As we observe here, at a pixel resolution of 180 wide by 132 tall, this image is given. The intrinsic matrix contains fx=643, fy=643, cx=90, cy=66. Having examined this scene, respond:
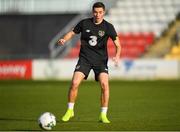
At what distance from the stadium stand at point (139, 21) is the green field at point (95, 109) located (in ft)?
42.3

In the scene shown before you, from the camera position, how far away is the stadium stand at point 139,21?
36688mm

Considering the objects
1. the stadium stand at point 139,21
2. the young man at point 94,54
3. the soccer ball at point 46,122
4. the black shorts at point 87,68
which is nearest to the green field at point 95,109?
the soccer ball at point 46,122

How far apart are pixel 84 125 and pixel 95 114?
92.7 inches

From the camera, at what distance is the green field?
11818 millimetres

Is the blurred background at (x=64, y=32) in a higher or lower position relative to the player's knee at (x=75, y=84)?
lower

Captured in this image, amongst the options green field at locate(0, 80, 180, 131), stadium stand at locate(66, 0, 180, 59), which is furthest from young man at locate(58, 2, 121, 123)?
stadium stand at locate(66, 0, 180, 59)

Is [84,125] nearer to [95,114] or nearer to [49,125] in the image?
[49,125]

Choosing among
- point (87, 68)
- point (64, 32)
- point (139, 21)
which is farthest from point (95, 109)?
point (139, 21)

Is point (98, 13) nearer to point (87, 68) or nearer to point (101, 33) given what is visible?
point (101, 33)

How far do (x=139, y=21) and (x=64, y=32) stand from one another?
14.9 feet

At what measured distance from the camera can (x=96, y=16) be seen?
1216 cm

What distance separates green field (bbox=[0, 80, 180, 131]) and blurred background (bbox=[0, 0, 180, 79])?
925 centimetres

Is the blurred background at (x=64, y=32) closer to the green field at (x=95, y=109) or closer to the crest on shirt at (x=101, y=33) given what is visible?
the green field at (x=95, y=109)

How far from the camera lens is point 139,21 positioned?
38.7 m
